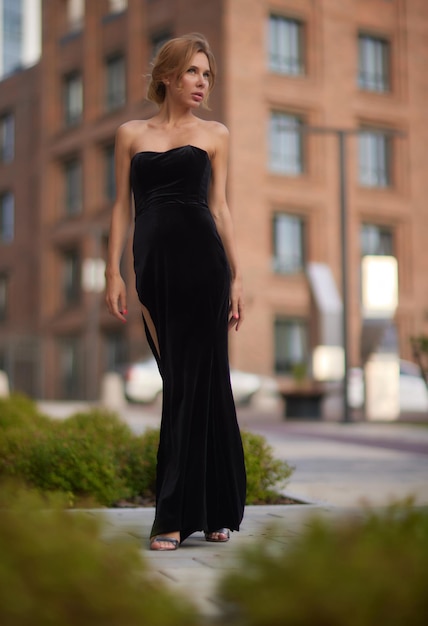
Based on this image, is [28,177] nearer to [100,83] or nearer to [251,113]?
[100,83]

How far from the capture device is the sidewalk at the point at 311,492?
3.97 meters

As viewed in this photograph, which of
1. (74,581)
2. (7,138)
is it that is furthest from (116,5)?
(74,581)

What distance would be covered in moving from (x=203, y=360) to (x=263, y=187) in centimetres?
3815

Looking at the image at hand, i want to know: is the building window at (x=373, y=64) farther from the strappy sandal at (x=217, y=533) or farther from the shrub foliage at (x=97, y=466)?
the strappy sandal at (x=217, y=533)

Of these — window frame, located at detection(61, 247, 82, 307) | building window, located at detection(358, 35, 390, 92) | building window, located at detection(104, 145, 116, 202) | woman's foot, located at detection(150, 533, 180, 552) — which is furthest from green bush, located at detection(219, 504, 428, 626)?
window frame, located at detection(61, 247, 82, 307)

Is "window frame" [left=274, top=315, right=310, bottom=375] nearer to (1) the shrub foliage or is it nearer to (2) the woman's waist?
(1) the shrub foliage

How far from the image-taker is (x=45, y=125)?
52438 mm

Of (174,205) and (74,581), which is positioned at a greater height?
(174,205)

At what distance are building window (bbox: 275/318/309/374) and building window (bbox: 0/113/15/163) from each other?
19.9m

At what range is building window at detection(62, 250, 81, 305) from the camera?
50.2m

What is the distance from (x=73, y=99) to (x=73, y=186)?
403 centimetres

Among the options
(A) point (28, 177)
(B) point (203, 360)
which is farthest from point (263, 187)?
(B) point (203, 360)

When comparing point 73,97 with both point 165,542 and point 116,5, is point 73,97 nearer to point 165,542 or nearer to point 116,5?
point 116,5

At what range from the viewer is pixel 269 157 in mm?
44062
